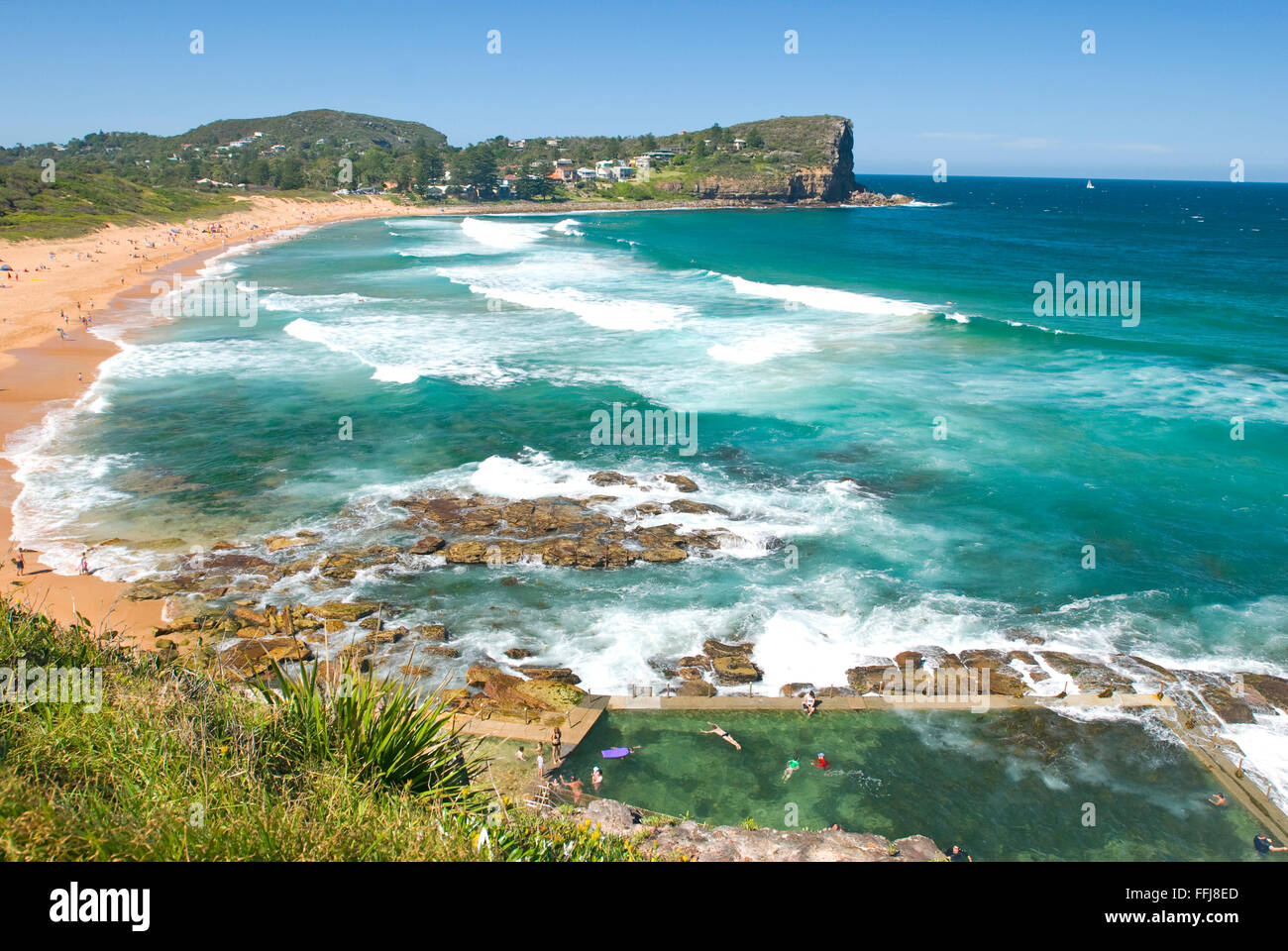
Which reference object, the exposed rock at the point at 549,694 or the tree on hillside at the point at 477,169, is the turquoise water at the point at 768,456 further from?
the tree on hillside at the point at 477,169

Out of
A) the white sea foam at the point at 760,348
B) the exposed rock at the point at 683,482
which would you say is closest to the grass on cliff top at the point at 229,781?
the exposed rock at the point at 683,482

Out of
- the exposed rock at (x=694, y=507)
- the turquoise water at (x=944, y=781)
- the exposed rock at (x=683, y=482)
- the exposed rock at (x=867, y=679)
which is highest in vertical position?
the exposed rock at (x=683, y=482)

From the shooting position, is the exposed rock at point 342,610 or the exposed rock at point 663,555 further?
the exposed rock at point 663,555

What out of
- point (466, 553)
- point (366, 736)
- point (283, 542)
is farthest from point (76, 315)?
point (366, 736)

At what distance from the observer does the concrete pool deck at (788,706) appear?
14.1 metres

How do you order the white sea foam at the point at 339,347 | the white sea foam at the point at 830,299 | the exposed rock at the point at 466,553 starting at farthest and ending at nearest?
1. the white sea foam at the point at 830,299
2. the white sea foam at the point at 339,347
3. the exposed rock at the point at 466,553

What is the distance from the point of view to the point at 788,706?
1509 cm

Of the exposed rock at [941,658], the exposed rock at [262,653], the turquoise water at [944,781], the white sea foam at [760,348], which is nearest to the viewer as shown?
the turquoise water at [944,781]

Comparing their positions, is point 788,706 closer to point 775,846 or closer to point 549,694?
point 549,694
